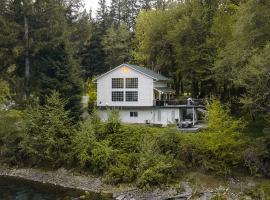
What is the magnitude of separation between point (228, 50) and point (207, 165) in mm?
12556

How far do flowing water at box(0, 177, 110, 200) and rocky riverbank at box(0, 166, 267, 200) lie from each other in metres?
1.09

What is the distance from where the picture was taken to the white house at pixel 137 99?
152 feet

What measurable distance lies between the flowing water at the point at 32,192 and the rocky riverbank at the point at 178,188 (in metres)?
1.09

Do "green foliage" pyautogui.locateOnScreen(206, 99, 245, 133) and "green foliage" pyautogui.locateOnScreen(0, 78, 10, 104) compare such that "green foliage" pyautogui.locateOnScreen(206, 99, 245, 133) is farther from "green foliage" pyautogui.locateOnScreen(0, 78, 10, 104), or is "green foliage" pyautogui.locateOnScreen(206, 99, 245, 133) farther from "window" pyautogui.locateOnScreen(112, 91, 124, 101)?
"green foliage" pyautogui.locateOnScreen(0, 78, 10, 104)

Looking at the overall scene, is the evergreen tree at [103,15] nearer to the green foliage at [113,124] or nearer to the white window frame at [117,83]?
the white window frame at [117,83]

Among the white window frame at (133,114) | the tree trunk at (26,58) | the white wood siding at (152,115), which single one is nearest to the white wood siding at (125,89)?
the white wood siding at (152,115)

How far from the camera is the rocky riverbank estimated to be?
30.1 meters

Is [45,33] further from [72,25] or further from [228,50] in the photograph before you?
[228,50]

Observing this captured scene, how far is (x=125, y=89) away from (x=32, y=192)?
18.9 m

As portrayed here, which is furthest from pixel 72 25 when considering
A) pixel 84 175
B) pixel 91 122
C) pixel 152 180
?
pixel 152 180

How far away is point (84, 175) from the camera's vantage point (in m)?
36.0

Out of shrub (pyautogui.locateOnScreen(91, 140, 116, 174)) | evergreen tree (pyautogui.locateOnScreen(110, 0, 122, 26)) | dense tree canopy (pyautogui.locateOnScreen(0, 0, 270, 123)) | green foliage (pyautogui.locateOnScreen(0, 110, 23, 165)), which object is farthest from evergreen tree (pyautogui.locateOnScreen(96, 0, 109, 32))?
shrub (pyautogui.locateOnScreen(91, 140, 116, 174))

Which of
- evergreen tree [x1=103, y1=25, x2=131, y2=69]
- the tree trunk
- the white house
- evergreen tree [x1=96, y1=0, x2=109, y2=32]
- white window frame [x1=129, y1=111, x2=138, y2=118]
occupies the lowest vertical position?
white window frame [x1=129, y1=111, x2=138, y2=118]

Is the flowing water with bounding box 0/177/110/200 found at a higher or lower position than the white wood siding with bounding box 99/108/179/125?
lower
